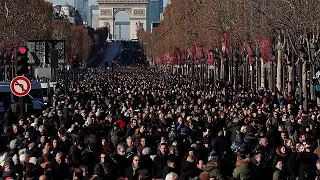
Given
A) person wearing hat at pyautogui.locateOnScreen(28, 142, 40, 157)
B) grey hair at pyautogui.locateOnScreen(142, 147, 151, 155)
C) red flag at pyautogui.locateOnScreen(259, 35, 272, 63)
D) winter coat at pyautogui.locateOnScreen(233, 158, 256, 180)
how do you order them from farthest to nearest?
1. red flag at pyautogui.locateOnScreen(259, 35, 272, 63)
2. person wearing hat at pyautogui.locateOnScreen(28, 142, 40, 157)
3. grey hair at pyautogui.locateOnScreen(142, 147, 151, 155)
4. winter coat at pyautogui.locateOnScreen(233, 158, 256, 180)

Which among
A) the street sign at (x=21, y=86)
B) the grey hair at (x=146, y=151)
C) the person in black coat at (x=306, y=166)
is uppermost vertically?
the street sign at (x=21, y=86)

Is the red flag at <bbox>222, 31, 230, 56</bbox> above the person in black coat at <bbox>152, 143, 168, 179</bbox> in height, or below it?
above

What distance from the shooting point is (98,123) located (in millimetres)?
25797

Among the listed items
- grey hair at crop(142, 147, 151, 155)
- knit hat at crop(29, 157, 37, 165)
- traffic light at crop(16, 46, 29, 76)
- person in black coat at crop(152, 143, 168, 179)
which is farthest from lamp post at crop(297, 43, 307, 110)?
knit hat at crop(29, 157, 37, 165)

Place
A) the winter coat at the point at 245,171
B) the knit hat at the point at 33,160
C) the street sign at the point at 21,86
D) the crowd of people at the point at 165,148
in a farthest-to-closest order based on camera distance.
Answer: the street sign at the point at 21,86
the knit hat at the point at 33,160
the crowd of people at the point at 165,148
the winter coat at the point at 245,171

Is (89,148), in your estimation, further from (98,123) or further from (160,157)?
(98,123)

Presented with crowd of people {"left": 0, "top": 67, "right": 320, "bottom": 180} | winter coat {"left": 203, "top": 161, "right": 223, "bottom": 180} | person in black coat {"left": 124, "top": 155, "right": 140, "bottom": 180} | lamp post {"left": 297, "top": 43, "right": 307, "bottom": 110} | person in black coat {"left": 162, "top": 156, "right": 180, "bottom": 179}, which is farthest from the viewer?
lamp post {"left": 297, "top": 43, "right": 307, "bottom": 110}

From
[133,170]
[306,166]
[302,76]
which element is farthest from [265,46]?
[133,170]

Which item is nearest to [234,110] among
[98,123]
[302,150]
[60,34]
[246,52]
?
[98,123]

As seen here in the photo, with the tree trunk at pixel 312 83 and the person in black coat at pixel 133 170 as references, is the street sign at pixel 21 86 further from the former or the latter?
the tree trunk at pixel 312 83

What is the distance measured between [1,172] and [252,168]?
12.9 ft

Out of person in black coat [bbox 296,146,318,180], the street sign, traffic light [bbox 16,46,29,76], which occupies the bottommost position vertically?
person in black coat [bbox 296,146,318,180]

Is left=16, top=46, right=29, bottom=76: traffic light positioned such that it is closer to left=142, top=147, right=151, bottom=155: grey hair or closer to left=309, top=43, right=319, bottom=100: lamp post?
left=142, top=147, right=151, bottom=155: grey hair

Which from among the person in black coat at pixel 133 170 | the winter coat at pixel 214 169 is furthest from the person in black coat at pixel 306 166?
the person in black coat at pixel 133 170
